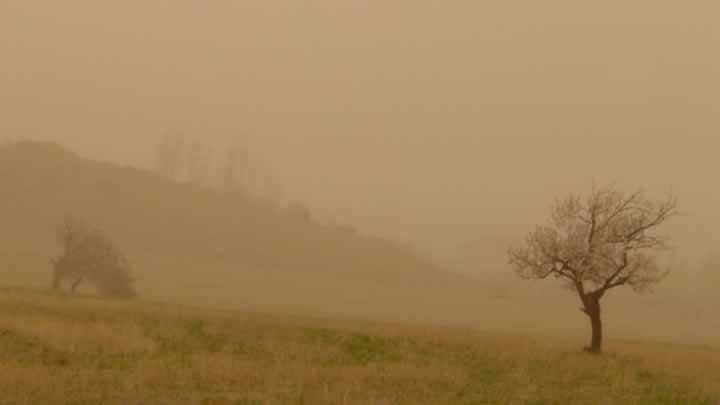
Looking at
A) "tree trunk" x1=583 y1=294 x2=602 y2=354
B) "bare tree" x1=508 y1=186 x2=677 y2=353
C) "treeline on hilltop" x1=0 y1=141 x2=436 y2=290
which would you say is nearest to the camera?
"bare tree" x1=508 y1=186 x2=677 y2=353

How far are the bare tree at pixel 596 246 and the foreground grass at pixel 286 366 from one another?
3528 mm

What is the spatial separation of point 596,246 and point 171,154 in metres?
141

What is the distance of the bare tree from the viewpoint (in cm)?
3203

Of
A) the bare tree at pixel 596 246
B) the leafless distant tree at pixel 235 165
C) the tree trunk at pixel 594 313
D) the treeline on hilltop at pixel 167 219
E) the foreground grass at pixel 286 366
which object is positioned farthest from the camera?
the leafless distant tree at pixel 235 165

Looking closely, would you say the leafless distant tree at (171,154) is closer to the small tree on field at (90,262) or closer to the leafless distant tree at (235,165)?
the leafless distant tree at (235,165)

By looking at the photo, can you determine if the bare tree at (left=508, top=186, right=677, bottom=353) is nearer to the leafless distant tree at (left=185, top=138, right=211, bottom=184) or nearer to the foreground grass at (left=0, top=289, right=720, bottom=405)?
the foreground grass at (left=0, top=289, right=720, bottom=405)

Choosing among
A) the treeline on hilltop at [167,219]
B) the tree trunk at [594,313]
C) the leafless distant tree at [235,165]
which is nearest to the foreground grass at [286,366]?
the tree trunk at [594,313]

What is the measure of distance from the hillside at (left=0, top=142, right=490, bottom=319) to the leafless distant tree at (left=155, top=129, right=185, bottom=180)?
17.4m

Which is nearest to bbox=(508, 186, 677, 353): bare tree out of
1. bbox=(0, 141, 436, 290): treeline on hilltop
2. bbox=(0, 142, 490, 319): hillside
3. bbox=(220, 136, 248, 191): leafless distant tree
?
bbox=(0, 142, 490, 319): hillside

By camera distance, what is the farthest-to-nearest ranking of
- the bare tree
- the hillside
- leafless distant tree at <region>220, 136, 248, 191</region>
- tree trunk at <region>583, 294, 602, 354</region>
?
leafless distant tree at <region>220, 136, 248, 191</region> < the hillside < tree trunk at <region>583, 294, 602, 354</region> < the bare tree

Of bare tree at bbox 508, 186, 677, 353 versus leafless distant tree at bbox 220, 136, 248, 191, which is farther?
leafless distant tree at bbox 220, 136, 248, 191

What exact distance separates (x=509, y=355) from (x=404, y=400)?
39.1 ft

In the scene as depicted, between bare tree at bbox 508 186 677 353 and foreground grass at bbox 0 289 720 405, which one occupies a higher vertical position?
bare tree at bbox 508 186 677 353

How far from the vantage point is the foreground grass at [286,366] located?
754 inches
